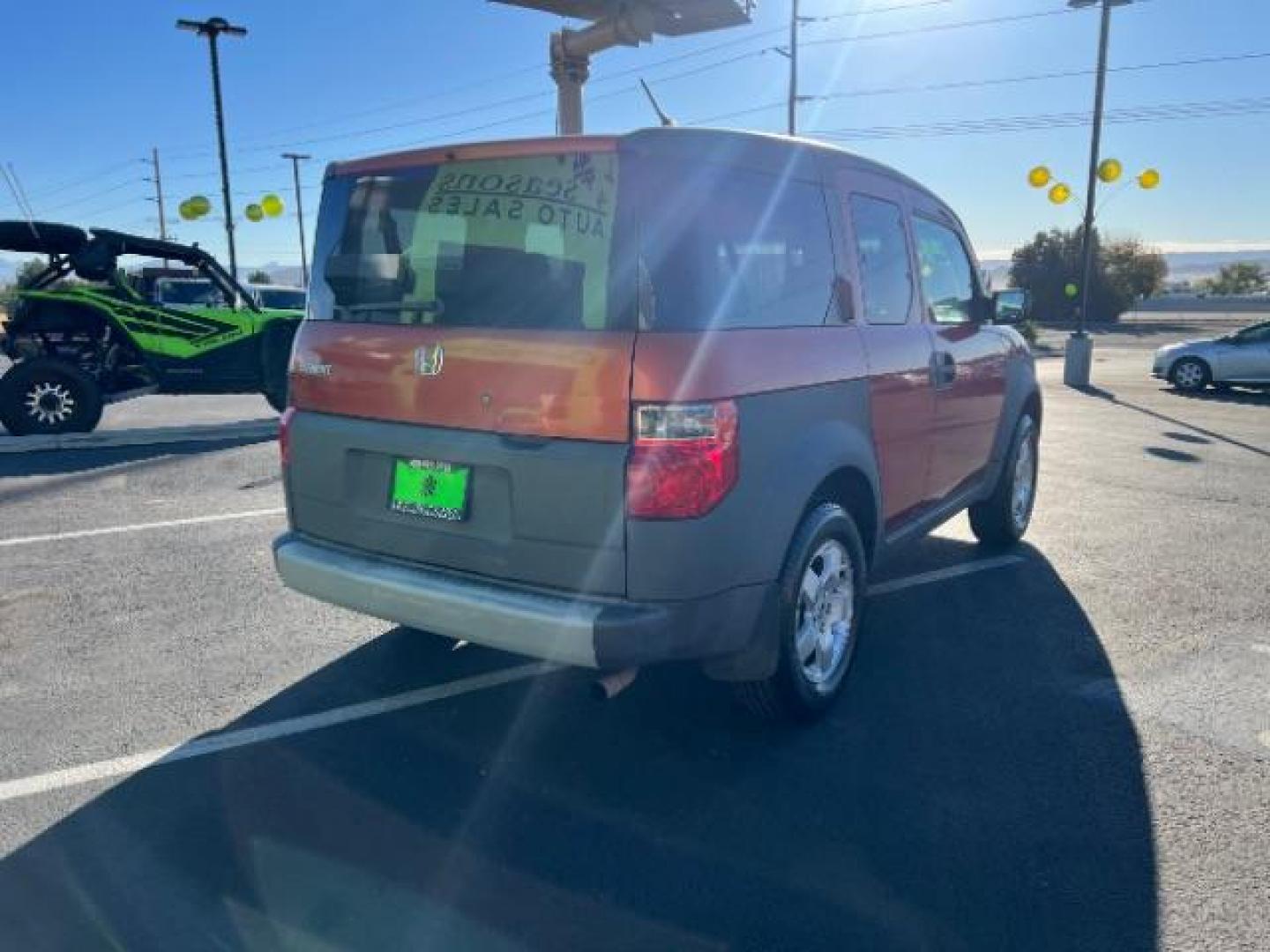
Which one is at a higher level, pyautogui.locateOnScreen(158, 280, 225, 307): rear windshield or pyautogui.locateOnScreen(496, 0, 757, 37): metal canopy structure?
pyautogui.locateOnScreen(496, 0, 757, 37): metal canopy structure

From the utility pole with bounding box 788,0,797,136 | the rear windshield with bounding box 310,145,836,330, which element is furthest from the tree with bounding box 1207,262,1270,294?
the rear windshield with bounding box 310,145,836,330

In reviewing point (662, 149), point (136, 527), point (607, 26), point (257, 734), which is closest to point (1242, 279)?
point (607, 26)

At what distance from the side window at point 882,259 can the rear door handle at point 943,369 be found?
0.99 feet

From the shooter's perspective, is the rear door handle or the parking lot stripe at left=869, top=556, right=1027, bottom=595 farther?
the parking lot stripe at left=869, top=556, right=1027, bottom=595

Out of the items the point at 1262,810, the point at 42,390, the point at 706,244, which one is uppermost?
the point at 706,244

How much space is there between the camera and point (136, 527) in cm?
616

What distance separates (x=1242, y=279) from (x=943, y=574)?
81224 mm

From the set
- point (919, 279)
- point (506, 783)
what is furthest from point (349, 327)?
point (919, 279)

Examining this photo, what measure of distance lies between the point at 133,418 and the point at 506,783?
431 inches

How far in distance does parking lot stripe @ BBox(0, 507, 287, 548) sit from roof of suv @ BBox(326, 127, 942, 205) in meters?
3.55

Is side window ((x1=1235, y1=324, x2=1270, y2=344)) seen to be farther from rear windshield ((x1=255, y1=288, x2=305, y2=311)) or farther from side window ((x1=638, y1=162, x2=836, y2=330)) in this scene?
rear windshield ((x1=255, y1=288, x2=305, y2=311))

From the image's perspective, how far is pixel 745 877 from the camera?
253 centimetres

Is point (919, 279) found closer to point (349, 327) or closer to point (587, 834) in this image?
point (349, 327)

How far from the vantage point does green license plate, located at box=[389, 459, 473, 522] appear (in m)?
2.92
